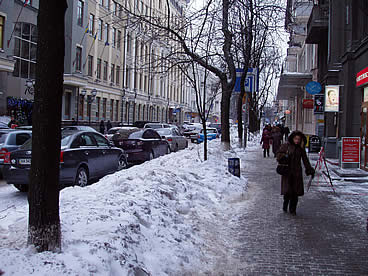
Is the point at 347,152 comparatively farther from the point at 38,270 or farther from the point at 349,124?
the point at 38,270

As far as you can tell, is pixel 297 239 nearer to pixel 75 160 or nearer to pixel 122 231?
pixel 122 231

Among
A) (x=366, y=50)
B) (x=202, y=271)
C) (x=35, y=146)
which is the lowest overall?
(x=202, y=271)

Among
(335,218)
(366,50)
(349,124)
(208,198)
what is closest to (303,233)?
(335,218)

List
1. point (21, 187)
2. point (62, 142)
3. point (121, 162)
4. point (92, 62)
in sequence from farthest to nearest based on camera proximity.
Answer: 1. point (92, 62)
2. point (121, 162)
3. point (21, 187)
4. point (62, 142)

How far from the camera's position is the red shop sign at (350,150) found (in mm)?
13461

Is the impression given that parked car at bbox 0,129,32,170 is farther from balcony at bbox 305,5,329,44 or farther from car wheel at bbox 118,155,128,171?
balcony at bbox 305,5,329,44

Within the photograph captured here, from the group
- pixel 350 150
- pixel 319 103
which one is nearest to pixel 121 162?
pixel 350 150

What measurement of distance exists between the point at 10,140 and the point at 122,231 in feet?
30.5

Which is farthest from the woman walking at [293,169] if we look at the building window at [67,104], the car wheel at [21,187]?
the building window at [67,104]

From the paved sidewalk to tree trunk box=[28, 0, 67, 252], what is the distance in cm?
242

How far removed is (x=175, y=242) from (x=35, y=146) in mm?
2349

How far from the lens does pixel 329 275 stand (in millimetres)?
4816

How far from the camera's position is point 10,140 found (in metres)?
12.6

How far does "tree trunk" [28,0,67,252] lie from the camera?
12.7 ft
